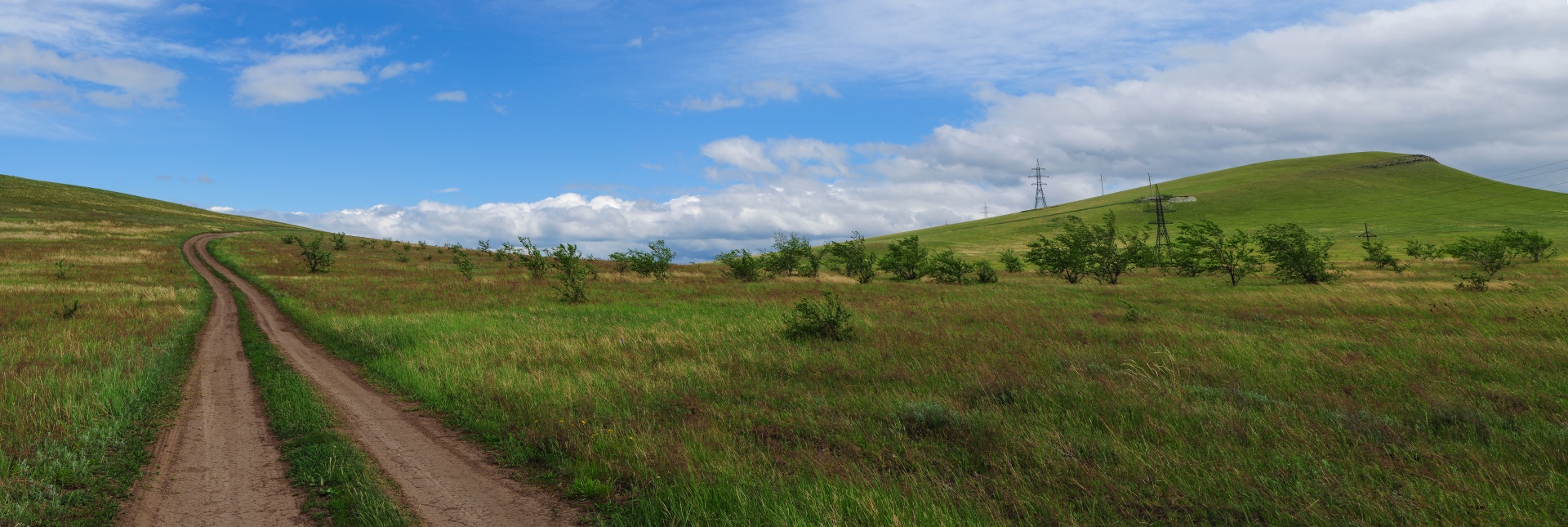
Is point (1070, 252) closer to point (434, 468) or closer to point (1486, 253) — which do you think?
point (1486, 253)

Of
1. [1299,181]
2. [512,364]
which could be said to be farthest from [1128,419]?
[1299,181]

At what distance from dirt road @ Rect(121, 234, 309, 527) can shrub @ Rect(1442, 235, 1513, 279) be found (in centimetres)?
3962

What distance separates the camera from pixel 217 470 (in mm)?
7062

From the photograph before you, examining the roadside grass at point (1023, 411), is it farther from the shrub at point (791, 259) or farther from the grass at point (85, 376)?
the shrub at point (791, 259)

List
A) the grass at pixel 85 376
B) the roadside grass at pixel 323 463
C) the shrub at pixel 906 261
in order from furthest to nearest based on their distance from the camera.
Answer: the shrub at pixel 906 261 → the grass at pixel 85 376 → the roadside grass at pixel 323 463

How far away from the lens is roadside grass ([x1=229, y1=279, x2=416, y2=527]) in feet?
19.0

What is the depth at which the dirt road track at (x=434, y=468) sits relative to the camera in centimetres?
592

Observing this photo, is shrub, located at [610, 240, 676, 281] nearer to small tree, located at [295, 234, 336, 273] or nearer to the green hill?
small tree, located at [295, 234, 336, 273]

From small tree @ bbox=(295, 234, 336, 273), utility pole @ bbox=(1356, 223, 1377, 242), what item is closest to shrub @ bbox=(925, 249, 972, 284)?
small tree @ bbox=(295, 234, 336, 273)

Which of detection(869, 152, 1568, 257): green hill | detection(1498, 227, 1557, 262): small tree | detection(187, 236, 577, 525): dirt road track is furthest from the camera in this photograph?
detection(869, 152, 1568, 257): green hill

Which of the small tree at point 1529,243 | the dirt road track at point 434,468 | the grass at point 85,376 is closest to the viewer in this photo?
the dirt road track at point 434,468

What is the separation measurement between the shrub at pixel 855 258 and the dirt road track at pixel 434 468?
35.1 meters

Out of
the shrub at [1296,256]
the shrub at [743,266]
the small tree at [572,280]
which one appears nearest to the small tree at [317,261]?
the small tree at [572,280]

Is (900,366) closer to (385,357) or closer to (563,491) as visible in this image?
(563,491)
